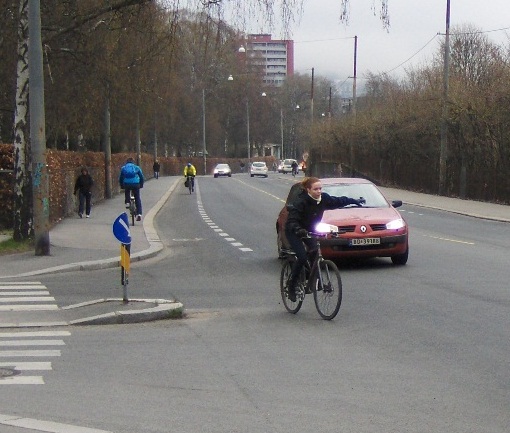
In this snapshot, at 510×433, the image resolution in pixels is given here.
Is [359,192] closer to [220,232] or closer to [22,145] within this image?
[22,145]

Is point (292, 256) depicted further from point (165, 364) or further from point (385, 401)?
point (385, 401)

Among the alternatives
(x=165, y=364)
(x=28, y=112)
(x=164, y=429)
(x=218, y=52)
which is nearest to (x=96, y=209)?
(x=28, y=112)

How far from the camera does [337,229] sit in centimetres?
1753

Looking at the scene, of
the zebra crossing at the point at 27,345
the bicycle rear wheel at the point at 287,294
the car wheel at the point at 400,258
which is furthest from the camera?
the car wheel at the point at 400,258

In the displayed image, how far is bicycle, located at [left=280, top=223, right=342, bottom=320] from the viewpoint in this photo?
1204 centimetres

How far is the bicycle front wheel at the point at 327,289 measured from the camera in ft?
39.3

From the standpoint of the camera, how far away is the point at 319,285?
12328 mm

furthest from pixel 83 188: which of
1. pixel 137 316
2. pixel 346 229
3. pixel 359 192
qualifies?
pixel 137 316

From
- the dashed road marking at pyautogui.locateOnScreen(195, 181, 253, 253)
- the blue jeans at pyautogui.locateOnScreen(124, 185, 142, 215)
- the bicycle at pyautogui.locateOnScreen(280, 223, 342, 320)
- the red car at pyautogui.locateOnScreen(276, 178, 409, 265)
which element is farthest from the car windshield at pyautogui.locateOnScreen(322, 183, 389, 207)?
the blue jeans at pyautogui.locateOnScreen(124, 185, 142, 215)

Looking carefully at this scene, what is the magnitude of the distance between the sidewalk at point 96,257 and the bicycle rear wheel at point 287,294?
1.23 m

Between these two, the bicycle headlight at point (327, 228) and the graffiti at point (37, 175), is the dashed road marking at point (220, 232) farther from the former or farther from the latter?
the bicycle headlight at point (327, 228)

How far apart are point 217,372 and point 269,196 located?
43876 mm

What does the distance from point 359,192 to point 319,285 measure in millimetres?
6929

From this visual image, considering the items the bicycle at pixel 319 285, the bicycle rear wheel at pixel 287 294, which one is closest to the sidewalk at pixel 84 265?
the bicycle rear wheel at pixel 287 294
